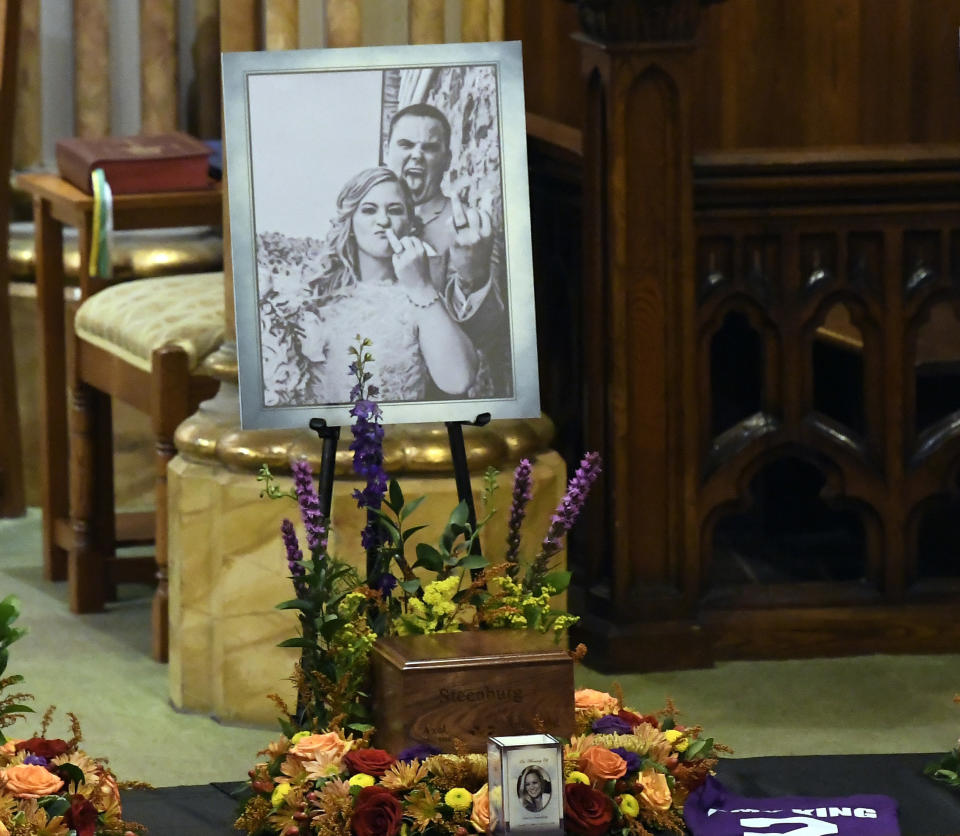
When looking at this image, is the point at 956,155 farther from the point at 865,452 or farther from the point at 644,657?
the point at 644,657

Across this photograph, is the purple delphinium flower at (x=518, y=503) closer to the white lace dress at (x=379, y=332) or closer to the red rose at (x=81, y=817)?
the white lace dress at (x=379, y=332)

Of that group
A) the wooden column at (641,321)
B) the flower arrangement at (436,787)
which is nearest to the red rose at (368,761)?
the flower arrangement at (436,787)

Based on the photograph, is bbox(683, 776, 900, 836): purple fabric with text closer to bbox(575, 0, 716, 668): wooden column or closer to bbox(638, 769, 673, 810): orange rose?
bbox(638, 769, 673, 810): orange rose

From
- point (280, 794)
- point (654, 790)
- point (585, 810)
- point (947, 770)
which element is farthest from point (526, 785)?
point (947, 770)

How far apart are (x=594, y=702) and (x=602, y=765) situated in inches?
9.4

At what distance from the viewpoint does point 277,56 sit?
2.88 m

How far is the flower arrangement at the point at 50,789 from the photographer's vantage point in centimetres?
217

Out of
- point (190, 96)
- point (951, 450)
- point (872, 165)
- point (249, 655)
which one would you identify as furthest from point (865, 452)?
point (190, 96)

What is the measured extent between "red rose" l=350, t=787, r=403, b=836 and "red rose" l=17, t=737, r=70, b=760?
0.36 m

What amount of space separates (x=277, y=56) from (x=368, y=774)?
109cm

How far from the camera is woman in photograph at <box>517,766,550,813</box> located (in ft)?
7.40

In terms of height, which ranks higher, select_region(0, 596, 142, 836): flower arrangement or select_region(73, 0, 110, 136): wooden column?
select_region(73, 0, 110, 136): wooden column

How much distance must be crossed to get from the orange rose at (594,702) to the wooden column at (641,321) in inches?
54.6

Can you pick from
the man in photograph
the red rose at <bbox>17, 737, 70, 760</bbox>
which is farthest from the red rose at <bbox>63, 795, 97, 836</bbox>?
the man in photograph
